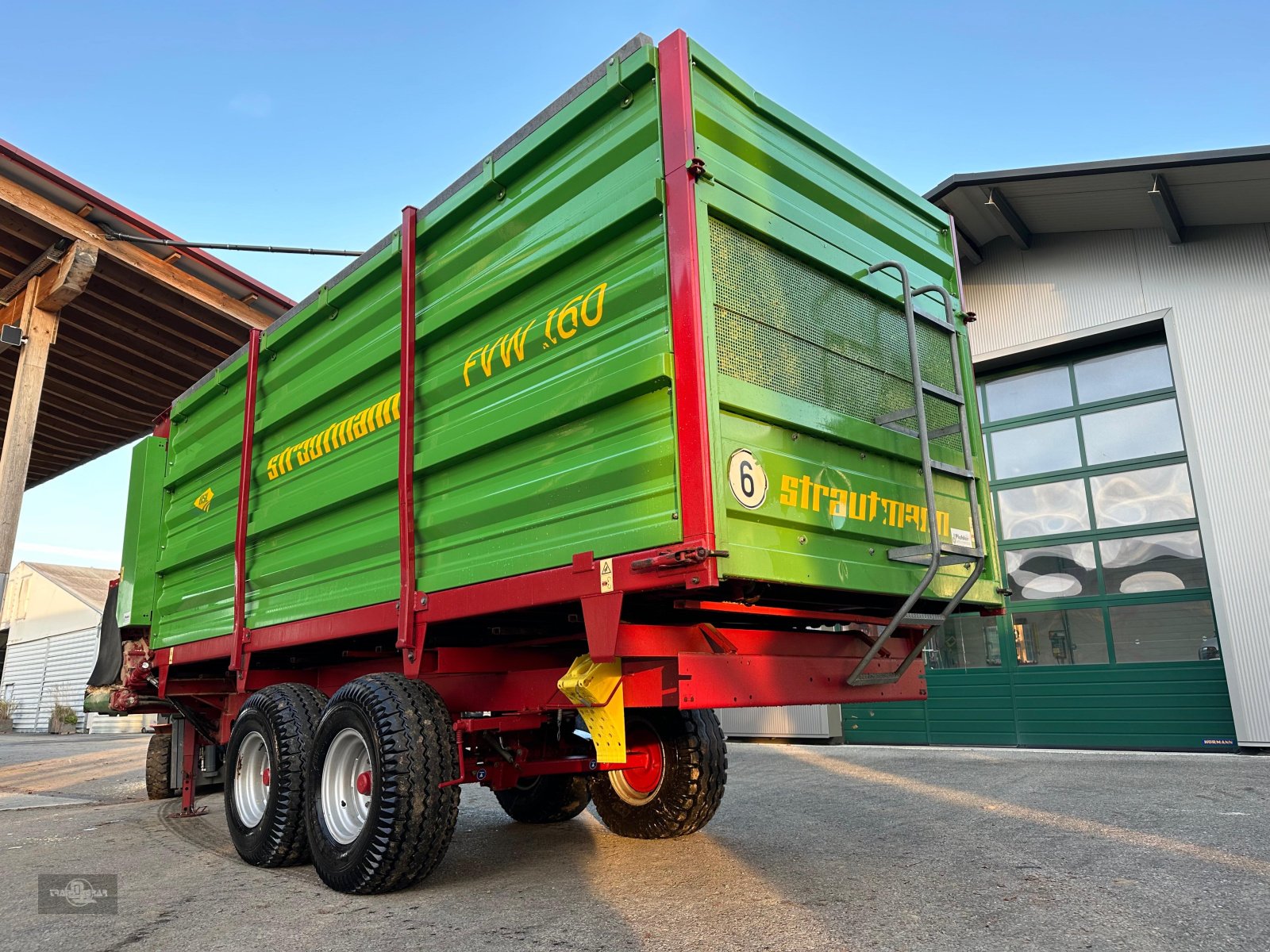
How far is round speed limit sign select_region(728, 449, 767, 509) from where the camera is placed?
9.91ft

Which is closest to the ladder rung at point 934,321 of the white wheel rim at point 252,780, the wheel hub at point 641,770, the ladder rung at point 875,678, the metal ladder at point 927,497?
the metal ladder at point 927,497

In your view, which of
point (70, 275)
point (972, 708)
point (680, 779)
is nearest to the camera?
point (680, 779)

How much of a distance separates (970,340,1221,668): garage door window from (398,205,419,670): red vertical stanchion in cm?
840

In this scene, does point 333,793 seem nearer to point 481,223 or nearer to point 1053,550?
point 481,223

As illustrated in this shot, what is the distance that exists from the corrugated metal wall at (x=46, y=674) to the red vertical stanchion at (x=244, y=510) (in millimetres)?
25063

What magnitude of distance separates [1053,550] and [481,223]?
857 cm

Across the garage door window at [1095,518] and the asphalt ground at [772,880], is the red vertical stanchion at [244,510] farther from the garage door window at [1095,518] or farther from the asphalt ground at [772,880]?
the garage door window at [1095,518]

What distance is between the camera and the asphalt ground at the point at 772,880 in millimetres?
2986

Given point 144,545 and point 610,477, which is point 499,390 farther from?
point 144,545

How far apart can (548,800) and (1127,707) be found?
6.87m

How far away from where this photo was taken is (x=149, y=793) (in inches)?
312

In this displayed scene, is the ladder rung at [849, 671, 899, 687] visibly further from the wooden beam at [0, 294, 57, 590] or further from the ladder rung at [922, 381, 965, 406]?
the wooden beam at [0, 294, 57, 590]

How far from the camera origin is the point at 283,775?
438 cm

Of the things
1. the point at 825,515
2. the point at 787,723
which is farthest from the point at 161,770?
the point at 787,723
